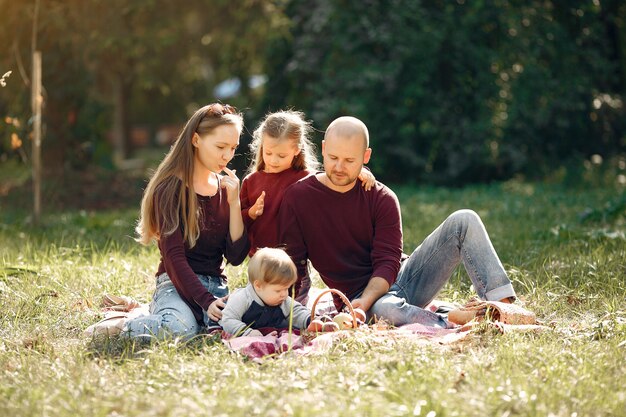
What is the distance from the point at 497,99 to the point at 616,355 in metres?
8.48

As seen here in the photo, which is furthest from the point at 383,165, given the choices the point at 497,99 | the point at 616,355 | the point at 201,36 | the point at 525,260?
the point at 616,355

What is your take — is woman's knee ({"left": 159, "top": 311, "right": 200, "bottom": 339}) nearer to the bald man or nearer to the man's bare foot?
the bald man

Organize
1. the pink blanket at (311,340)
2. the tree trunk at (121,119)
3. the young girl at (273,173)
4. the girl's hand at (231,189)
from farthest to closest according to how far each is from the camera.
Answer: the tree trunk at (121,119)
the young girl at (273,173)
the girl's hand at (231,189)
the pink blanket at (311,340)

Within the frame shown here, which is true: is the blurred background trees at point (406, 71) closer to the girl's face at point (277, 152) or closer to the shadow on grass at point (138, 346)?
the girl's face at point (277, 152)

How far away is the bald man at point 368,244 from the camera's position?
4.53m

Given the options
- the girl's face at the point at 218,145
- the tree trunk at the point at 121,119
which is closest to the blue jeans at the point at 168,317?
the girl's face at the point at 218,145

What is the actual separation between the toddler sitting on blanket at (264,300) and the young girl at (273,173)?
309 mm

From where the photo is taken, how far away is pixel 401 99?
11664mm

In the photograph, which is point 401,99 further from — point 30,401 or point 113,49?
point 30,401

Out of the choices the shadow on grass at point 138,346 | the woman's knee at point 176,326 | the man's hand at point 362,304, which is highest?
the man's hand at point 362,304

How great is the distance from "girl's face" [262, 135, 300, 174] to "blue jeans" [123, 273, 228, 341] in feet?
2.39

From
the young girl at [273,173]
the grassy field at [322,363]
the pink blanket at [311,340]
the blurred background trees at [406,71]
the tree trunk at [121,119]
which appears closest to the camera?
the grassy field at [322,363]

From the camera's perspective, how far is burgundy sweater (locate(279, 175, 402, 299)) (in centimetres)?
464

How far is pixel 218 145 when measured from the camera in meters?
4.62
